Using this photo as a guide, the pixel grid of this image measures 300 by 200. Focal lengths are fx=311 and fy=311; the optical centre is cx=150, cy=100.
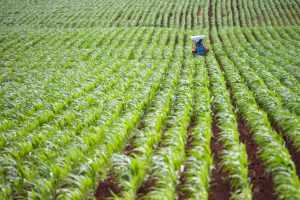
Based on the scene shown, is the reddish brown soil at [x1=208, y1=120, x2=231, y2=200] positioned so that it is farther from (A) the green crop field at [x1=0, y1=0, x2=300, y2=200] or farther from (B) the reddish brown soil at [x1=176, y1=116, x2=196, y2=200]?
(B) the reddish brown soil at [x1=176, y1=116, x2=196, y2=200]

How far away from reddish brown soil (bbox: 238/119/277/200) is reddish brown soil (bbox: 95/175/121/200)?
2.32m

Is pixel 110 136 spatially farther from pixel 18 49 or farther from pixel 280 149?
pixel 18 49

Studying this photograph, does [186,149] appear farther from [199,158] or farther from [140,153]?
[140,153]

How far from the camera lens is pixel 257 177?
5605 mm

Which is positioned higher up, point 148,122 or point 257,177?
point 148,122

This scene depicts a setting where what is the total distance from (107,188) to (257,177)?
2.68 meters

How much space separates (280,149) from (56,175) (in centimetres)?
414

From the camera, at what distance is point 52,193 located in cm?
503

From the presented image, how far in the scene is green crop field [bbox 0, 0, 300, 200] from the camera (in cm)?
523

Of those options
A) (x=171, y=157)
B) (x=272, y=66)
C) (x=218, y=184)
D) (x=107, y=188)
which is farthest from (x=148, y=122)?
(x=272, y=66)

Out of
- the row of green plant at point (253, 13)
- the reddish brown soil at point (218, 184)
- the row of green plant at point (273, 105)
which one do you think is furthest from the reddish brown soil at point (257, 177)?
the row of green plant at point (253, 13)

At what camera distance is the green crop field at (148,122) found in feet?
17.2

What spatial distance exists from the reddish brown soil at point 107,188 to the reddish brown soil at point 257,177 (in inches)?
91.3

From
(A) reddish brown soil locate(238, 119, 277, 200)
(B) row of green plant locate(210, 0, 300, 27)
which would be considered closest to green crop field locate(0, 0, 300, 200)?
(A) reddish brown soil locate(238, 119, 277, 200)
